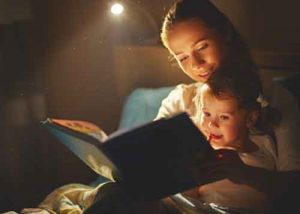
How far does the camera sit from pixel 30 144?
1368mm

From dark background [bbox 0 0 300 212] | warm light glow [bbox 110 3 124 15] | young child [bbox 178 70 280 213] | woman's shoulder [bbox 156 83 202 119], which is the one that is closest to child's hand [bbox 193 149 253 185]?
young child [bbox 178 70 280 213]

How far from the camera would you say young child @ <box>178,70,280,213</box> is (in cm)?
101

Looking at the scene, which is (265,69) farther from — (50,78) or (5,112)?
(5,112)

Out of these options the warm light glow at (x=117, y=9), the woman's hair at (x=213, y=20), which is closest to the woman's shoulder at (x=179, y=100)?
the woman's hair at (x=213, y=20)

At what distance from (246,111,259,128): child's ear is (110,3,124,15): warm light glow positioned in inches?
15.2

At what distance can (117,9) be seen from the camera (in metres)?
1.24

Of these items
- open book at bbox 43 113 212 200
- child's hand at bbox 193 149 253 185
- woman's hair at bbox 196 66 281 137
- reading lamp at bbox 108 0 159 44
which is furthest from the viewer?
reading lamp at bbox 108 0 159 44

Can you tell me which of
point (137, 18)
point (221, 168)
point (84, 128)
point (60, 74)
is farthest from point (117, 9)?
point (221, 168)

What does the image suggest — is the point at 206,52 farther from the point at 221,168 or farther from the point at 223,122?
the point at 221,168

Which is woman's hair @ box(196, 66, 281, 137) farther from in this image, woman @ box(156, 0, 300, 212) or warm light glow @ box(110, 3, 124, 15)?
warm light glow @ box(110, 3, 124, 15)

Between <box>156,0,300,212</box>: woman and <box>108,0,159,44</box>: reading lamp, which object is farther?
<box>108,0,159,44</box>: reading lamp

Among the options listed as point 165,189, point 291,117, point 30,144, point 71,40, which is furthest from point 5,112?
point 291,117

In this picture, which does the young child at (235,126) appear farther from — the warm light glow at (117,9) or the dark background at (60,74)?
the warm light glow at (117,9)

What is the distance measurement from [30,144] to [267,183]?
630mm
